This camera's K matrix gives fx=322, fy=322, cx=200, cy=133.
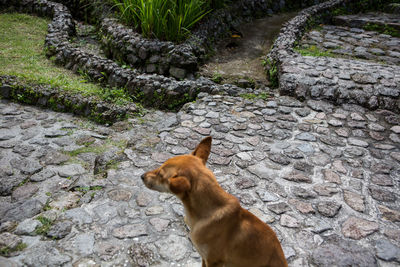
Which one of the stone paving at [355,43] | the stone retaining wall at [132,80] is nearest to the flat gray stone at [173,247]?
the stone retaining wall at [132,80]

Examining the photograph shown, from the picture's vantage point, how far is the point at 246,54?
8.34 m

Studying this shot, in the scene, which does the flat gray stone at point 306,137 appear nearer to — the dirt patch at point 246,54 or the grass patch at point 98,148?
the dirt patch at point 246,54

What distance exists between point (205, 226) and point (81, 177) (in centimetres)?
244

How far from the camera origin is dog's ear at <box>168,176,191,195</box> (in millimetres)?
2061

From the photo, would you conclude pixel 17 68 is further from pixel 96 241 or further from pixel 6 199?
pixel 96 241

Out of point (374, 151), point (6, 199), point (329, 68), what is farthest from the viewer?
point (329, 68)

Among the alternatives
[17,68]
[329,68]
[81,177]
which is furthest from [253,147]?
[17,68]

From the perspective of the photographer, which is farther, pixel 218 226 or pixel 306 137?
pixel 306 137

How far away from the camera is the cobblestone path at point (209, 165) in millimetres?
3023

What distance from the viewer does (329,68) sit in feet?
21.2

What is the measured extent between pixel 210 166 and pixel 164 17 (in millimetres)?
4400

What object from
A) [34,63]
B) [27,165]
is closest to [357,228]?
[27,165]

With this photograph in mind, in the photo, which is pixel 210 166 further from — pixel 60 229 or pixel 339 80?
pixel 339 80

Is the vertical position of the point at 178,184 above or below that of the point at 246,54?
above
